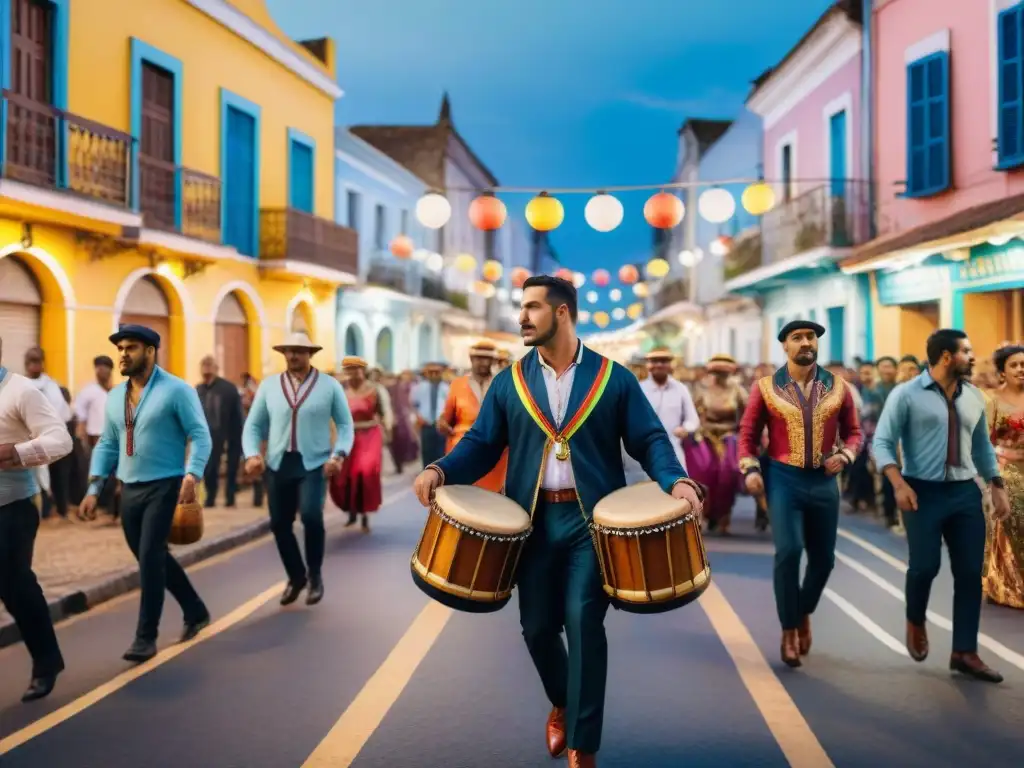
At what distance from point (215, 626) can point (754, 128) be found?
3132cm

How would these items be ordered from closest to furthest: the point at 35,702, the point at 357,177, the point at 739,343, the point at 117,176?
the point at 35,702 < the point at 117,176 < the point at 357,177 < the point at 739,343

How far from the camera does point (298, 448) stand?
26.5ft

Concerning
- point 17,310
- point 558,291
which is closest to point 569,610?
point 558,291

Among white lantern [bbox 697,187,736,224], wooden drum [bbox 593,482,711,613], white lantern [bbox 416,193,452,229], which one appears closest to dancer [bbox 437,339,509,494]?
white lantern [bbox 416,193,452,229]

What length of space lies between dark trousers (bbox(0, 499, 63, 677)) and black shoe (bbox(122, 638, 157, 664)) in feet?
1.90

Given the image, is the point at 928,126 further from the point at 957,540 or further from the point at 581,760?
the point at 581,760

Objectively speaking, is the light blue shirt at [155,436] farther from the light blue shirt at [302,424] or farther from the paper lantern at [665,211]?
the paper lantern at [665,211]

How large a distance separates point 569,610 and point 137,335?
3445mm

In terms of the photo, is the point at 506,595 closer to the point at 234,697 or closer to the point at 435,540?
the point at 435,540

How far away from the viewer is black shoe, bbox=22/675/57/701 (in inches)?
224

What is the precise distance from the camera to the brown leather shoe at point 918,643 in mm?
6375

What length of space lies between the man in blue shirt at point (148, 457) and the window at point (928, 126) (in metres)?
14.3

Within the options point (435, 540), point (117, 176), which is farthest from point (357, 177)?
point (435, 540)

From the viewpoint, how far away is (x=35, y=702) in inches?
222
